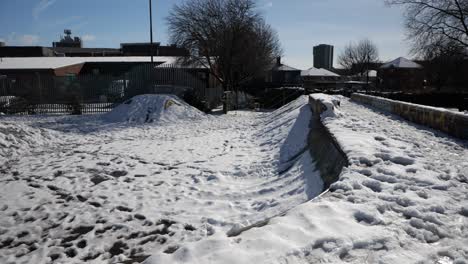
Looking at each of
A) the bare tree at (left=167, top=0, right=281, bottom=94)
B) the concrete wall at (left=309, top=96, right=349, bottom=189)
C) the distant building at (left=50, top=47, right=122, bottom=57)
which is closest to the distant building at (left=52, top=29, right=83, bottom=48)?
the distant building at (left=50, top=47, right=122, bottom=57)

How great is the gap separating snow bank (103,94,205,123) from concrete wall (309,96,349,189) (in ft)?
28.7

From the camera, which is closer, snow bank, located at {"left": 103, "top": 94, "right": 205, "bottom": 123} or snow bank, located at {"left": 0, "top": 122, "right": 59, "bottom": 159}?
snow bank, located at {"left": 0, "top": 122, "right": 59, "bottom": 159}

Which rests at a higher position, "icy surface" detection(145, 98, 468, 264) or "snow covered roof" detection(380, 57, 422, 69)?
"snow covered roof" detection(380, 57, 422, 69)

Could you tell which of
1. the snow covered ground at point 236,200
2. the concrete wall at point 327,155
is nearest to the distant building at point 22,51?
the snow covered ground at point 236,200

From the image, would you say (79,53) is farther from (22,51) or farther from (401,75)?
(401,75)

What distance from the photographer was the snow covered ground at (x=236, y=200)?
3010 mm

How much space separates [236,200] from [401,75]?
164ft

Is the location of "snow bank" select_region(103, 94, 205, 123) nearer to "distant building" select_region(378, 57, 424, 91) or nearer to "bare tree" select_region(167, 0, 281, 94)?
"bare tree" select_region(167, 0, 281, 94)

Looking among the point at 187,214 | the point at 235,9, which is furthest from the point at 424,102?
the point at 187,214

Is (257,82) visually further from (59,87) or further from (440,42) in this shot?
(59,87)

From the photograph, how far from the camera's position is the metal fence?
783 inches

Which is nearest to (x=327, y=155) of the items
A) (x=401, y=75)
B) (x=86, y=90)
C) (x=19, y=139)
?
(x=19, y=139)

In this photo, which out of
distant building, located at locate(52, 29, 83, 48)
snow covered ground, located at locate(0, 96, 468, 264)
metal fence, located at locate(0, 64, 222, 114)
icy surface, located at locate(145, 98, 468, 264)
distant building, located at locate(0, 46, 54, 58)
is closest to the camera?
icy surface, located at locate(145, 98, 468, 264)

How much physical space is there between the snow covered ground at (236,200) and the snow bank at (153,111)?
16.3 feet
